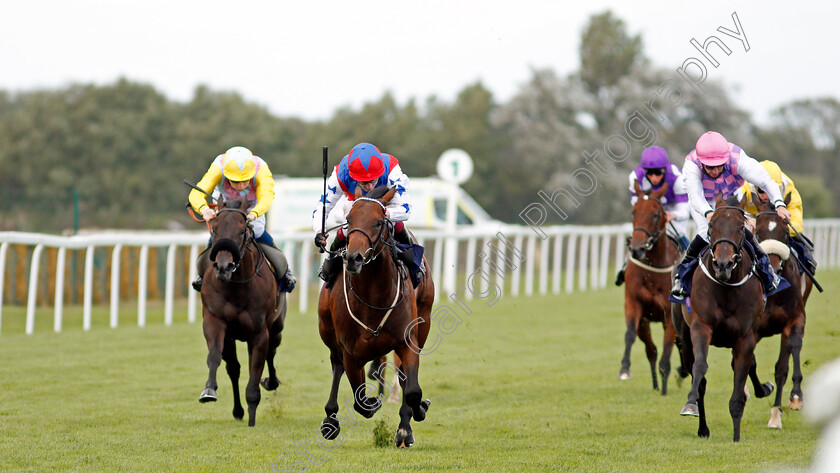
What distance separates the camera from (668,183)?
860 cm

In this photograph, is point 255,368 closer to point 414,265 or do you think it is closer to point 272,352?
point 272,352

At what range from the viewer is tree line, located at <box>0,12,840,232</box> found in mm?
31562

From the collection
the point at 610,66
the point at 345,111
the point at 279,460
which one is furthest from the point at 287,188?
the point at 345,111

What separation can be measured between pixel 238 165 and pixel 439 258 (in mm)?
9570

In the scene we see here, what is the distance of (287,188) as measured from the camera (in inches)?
861

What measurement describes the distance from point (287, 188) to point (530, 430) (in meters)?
15.9

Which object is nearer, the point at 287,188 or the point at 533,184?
the point at 287,188

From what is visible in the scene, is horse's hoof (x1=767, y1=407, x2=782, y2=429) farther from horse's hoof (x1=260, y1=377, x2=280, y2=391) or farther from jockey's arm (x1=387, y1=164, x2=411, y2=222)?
horse's hoof (x1=260, y1=377, x2=280, y2=391)

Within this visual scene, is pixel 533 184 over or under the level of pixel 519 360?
over

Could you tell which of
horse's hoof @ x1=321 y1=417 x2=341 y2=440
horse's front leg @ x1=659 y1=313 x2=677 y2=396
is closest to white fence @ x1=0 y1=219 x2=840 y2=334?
horse's front leg @ x1=659 y1=313 x2=677 y2=396

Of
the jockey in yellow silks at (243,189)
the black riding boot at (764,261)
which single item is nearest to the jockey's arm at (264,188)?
the jockey in yellow silks at (243,189)

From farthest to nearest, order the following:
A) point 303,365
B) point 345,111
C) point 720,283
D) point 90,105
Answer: point 345,111
point 90,105
point 303,365
point 720,283

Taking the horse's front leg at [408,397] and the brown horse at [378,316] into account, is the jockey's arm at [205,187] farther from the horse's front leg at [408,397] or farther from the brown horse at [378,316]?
the horse's front leg at [408,397]

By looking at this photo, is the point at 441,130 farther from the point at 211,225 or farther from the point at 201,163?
the point at 211,225
